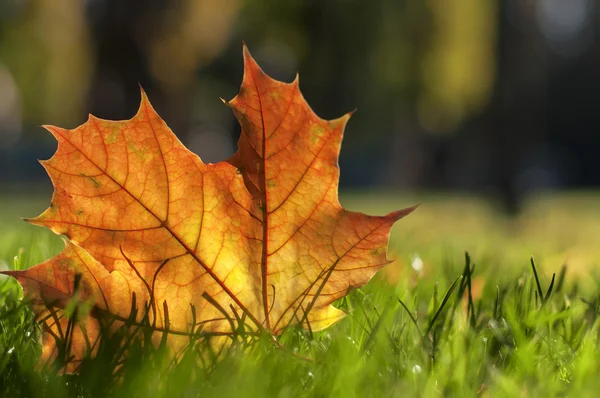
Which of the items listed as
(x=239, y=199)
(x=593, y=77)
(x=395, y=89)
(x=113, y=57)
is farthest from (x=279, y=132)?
(x=593, y=77)

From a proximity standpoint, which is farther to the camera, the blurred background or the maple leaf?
the blurred background

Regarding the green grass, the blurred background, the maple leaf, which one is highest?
the blurred background

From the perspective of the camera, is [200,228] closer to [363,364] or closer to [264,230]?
[264,230]

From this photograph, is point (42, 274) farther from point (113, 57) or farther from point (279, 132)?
point (113, 57)

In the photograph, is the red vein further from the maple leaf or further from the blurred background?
the blurred background

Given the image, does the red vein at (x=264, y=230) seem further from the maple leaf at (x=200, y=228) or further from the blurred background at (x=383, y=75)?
the blurred background at (x=383, y=75)

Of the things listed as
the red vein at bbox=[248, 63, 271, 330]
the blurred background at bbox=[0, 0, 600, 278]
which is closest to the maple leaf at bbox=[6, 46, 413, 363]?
the red vein at bbox=[248, 63, 271, 330]
